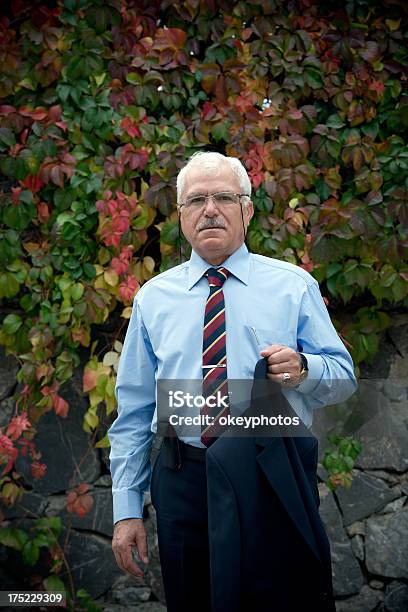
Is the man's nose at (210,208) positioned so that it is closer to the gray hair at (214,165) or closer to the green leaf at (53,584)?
the gray hair at (214,165)

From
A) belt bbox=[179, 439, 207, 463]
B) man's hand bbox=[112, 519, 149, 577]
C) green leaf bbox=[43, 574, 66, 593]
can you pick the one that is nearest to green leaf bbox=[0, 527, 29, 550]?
green leaf bbox=[43, 574, 66, 593]

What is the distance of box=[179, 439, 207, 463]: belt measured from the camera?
1.71 meters

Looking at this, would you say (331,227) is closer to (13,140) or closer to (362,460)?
(362,460)

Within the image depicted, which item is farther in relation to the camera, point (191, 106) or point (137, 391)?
point (191, 106)

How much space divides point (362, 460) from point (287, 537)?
144 cm

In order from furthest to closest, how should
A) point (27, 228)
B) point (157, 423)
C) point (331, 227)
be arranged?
point (27, 228), point (331, 227), point (157, 423)

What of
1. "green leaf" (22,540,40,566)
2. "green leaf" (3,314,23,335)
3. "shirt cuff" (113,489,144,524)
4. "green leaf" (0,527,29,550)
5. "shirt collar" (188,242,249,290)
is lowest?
"green leaf" (22,540,40,566)

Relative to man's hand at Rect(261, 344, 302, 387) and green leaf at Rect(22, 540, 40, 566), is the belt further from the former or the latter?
green leaf at Rect(22, 540, 40, 566)

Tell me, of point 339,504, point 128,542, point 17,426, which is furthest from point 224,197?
point 339,504

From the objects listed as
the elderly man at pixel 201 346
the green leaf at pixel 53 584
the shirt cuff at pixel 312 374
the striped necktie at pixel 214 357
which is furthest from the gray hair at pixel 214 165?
the green leaf at pixel 53 584

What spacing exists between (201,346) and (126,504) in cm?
49

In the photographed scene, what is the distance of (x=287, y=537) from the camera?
5.07 feet

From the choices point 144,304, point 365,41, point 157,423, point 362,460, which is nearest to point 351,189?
point 365,41

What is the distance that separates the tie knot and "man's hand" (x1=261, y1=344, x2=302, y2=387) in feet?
1.10
